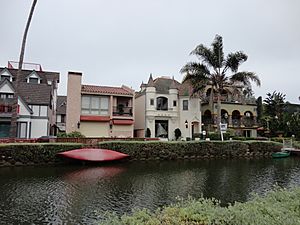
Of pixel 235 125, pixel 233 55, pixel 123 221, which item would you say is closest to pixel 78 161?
pixel 123 221

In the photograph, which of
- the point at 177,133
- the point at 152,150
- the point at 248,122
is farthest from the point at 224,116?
the point at 152,150

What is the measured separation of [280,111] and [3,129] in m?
44.4

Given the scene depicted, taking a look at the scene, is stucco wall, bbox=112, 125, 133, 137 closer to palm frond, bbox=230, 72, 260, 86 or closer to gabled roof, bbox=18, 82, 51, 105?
gabled roof, bbox=18, 82, 51, 105

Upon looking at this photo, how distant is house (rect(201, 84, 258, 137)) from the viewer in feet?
128

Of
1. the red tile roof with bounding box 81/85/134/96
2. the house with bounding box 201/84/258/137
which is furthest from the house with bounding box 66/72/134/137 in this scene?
the house with bounding box 201/84/258/137

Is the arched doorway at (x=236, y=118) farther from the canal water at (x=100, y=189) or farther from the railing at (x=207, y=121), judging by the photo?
the canal water at (x=100, y=189)

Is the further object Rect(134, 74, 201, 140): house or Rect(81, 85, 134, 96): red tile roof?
Rect(134, 74, 201, 140): house

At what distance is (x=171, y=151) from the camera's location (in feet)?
80.1

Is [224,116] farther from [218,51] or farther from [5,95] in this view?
[5,95]

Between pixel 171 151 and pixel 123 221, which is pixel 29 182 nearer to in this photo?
pixel 123 221

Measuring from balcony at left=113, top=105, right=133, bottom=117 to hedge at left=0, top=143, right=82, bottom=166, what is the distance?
11120mm

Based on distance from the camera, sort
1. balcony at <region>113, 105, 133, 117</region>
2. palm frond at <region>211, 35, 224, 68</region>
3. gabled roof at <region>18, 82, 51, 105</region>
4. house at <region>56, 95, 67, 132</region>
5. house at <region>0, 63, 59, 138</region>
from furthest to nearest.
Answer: house at <region>56, 95, 67, 132</region>
palm frond at <region>211, 35, 224, 68</region>
balcony at <region>113, 105, 133, 117</region>
gabled roof at <region>18, 82, 51, 105</region>
house at <region>0, 63, 59, 138</region>

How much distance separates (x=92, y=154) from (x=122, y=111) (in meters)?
12.2

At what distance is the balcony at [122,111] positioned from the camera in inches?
1235
